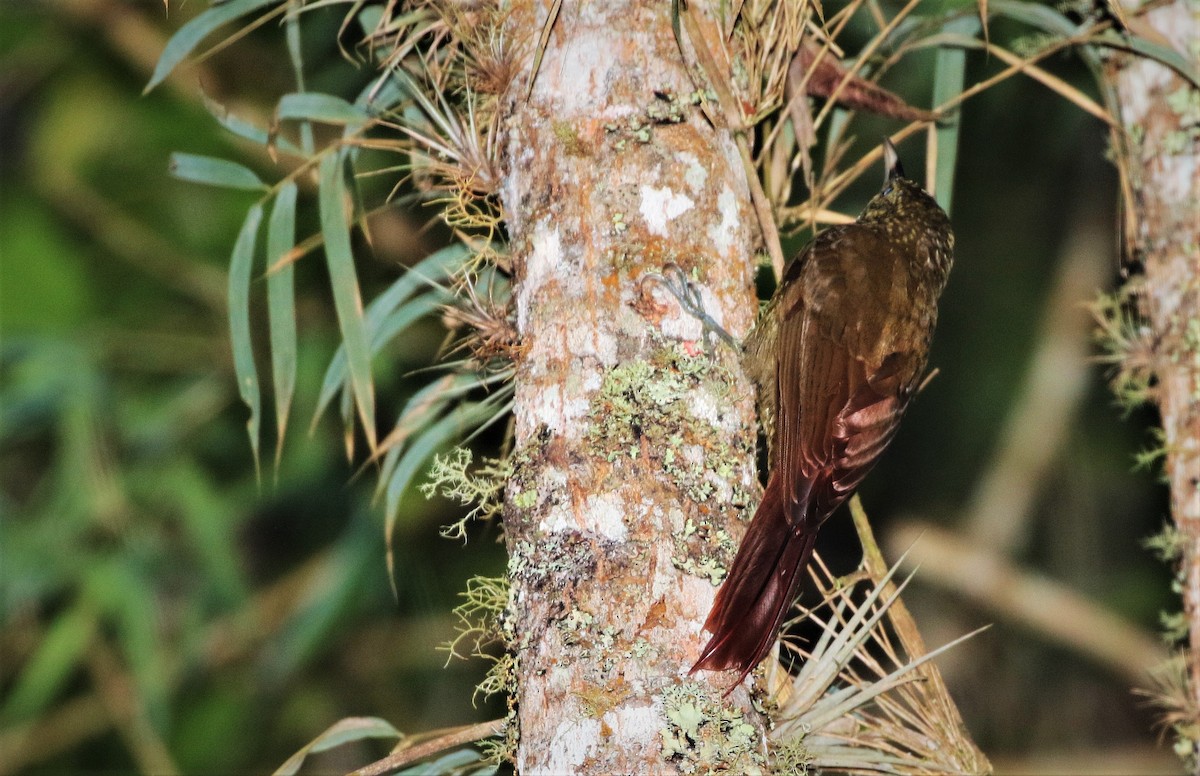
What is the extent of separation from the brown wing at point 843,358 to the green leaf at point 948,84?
7.9 inches

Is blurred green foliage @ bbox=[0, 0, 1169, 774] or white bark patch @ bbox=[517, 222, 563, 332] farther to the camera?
blurred green foliage @ bbox=[0, 0, 1169, 774]

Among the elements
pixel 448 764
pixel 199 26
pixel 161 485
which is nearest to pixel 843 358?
pixel 448 764

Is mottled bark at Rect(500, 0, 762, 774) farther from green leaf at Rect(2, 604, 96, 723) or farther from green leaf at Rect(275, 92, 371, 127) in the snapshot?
green leaf at Rect(2, 604, 96, 723)

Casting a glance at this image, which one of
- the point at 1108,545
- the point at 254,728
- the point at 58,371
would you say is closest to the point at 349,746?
the point at 254,728

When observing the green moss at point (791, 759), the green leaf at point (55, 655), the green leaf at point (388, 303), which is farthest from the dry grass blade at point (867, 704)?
the green leaf at point (55, 655)

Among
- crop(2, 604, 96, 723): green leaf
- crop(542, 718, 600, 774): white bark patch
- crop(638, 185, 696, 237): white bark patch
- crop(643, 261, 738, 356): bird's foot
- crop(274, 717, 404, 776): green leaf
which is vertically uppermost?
crop(638, 185, 696, 237): white bark patch

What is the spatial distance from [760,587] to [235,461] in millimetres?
3359

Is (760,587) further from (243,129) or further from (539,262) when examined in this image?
(243,129)

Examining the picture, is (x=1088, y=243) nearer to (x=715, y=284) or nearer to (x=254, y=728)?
(x=715, y=284)

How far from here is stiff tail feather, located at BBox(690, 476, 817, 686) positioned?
1820 millimetres

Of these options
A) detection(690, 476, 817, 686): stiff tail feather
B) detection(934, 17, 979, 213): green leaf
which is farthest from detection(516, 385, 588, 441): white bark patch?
detection(934, 17, 979, 213): green leaf

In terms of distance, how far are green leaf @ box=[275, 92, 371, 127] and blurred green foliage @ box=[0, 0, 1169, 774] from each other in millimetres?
1679

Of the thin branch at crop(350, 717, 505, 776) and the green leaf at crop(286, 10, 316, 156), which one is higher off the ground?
the green leaf at crop(286, 10, 316, 156)

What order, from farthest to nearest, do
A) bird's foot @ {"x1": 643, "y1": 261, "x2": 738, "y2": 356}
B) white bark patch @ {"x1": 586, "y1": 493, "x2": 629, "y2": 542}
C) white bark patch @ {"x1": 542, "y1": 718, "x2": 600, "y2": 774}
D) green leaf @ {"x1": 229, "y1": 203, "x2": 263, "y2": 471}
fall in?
green leaf @ {"x1": 229, "y1": 203, "x2": 263, "y2": 471} < bird's foot @ {"x1": 643, "y1": 261, "x2": 738, "y2": 356} < white bark patch @ {"x1": 586, "y1": 493, "x2": 629, "y2": 542} < white bark patch @ {"x1": 542, "y1": 718, "x2": 600, "y2": 774}
